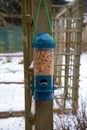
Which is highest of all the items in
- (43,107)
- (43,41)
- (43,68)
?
(43,41)

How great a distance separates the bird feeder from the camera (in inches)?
57.9

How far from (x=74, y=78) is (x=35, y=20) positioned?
2.53 meters

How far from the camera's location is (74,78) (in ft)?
13.1

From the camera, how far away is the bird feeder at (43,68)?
1472mm

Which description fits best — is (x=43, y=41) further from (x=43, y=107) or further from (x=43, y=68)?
(x=43, y=107)

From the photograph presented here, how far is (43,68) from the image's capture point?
1.50 meters

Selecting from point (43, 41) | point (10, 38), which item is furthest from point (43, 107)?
point (10, 38)

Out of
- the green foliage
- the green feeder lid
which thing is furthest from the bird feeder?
the green foliage

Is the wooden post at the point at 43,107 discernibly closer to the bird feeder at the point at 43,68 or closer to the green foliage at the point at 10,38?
the bird feeder at the point at 43,68

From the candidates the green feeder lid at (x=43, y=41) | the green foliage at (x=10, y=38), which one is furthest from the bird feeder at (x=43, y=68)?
the green foliage at (x=10, y=38)

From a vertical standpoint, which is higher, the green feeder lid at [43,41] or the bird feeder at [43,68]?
the green feeder lid at [43,41]

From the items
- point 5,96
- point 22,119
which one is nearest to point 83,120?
point 22,119

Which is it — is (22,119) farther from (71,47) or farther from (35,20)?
(35,20)

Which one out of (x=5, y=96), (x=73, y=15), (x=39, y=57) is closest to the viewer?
(x=39, y=57)
